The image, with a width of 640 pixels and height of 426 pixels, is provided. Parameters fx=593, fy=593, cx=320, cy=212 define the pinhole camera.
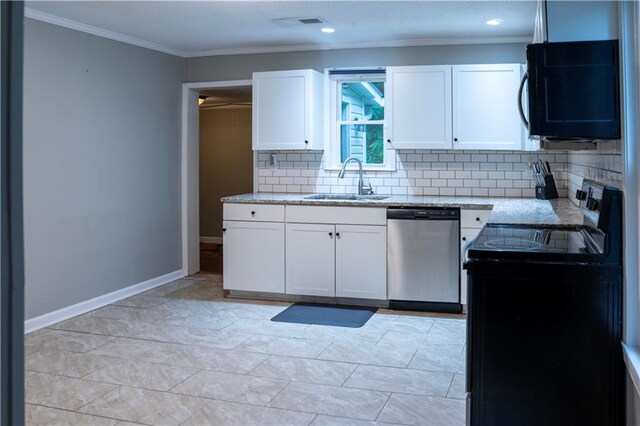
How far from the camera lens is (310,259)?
16.3ft

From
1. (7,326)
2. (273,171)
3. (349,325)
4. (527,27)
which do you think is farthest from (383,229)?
(7,326)

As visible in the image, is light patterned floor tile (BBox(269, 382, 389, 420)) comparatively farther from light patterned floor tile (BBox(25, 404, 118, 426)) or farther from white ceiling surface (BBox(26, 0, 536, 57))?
white ceiling surface (BBox(26, 0, 536, 57))

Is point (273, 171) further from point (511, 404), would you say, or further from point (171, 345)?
point (511, 404)

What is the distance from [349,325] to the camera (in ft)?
14.3

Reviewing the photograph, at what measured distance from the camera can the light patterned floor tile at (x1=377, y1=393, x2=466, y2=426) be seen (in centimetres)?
271

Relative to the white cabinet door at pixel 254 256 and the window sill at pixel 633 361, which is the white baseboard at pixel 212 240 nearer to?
the white cabinet door at pixel 254 256

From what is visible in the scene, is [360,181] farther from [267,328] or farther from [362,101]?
[267,328]

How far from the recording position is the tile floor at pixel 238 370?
9.23 ft

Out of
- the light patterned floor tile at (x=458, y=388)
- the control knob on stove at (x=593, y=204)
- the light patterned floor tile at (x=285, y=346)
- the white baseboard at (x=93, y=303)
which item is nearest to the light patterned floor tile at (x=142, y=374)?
the light patterned floor tile at (x=285, y=346)

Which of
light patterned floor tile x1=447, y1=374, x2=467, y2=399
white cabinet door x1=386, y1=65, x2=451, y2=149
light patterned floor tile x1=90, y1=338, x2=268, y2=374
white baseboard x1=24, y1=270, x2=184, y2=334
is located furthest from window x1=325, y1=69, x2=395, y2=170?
light patterned floor tile x1=447, y1=374, x2=467, y2=399

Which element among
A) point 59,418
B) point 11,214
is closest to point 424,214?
point 59,418

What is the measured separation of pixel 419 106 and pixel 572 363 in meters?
3.37

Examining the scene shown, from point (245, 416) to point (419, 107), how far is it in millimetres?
3121

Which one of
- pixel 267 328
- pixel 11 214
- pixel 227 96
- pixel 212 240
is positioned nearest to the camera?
pixel 11 214
